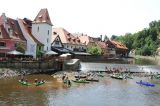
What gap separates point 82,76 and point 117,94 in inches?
664

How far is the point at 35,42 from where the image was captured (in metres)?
89.5

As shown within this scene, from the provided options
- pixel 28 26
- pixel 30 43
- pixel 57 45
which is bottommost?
pixel 57 45

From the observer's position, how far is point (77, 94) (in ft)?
181

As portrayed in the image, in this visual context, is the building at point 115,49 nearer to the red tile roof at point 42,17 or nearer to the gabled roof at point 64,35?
the gabled roof at point 64,35

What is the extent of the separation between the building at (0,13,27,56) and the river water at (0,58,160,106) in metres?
15.5

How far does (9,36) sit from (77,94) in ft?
111

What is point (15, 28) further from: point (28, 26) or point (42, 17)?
point (42, 17)

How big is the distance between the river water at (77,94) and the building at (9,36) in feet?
50.8

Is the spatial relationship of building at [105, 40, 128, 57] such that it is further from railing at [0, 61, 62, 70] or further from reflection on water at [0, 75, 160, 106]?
reflection on water at [0, 75, 160, 106]

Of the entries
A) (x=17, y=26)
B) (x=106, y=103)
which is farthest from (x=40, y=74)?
(x=106, y=103)

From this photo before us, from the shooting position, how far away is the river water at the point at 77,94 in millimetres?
48719

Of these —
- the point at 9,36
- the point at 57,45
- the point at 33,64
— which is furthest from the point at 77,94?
the point at 57,45

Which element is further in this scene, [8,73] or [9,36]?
[9,36]

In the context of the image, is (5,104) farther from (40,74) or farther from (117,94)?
(40,74)
